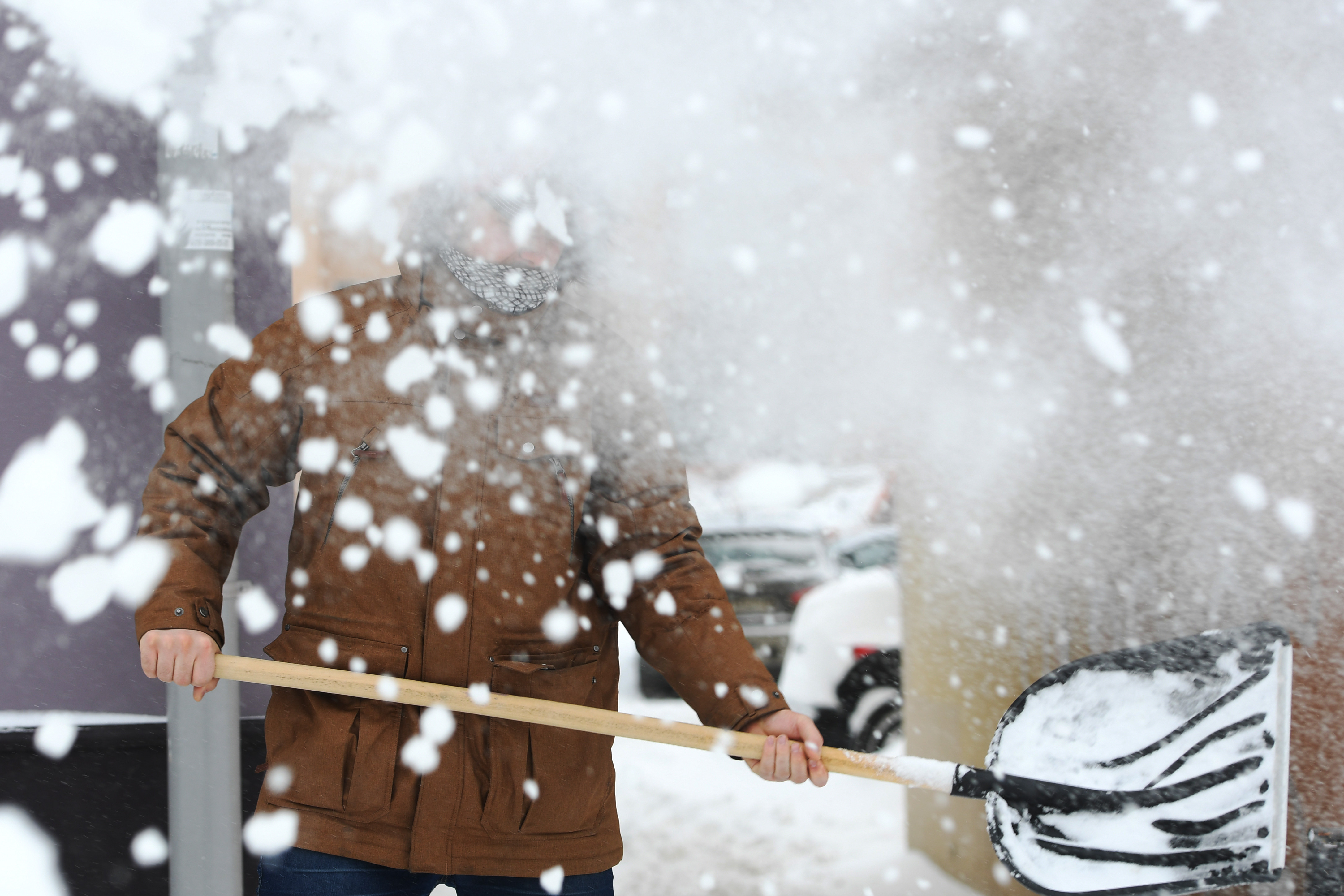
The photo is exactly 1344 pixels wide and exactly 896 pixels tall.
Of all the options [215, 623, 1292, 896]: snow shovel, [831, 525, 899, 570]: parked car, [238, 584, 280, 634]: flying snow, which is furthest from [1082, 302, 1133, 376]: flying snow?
[238, 584, 280, 634]: flying snow

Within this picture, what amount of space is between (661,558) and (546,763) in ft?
1.28

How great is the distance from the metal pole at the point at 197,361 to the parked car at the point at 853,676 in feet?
6.86

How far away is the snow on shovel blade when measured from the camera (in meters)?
1.72

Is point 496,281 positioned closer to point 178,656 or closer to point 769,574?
point 178,656

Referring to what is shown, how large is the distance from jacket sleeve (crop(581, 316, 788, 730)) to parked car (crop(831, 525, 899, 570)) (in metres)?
3.05

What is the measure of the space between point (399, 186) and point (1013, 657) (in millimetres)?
2618

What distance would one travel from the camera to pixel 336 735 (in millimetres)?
1518

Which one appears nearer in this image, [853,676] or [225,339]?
[225,339]

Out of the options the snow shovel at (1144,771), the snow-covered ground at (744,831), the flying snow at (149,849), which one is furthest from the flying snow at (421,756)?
the flying snow at (149,849)

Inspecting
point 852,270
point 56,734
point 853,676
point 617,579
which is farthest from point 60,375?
point 853,676

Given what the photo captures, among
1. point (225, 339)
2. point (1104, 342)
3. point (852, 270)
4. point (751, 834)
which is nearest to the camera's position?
point (225, 339)

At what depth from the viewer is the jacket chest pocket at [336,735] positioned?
1.48 m

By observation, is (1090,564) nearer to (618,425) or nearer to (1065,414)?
(1065,414)

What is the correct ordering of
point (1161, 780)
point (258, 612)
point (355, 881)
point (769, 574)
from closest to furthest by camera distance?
1. point (355, 881)
2. point (1161, 780)
3. point (258, 612)
4. point (769, 574)
